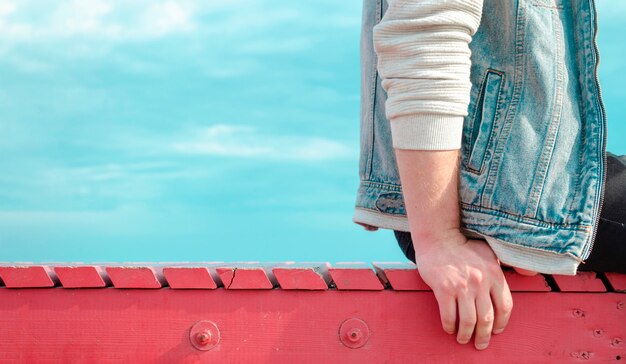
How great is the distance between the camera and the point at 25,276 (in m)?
2.26

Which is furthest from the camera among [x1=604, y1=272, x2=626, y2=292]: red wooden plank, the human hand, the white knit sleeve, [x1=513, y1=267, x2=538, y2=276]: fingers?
[x1=604, y1=272, x2=626, y2=292]: red wooden plank

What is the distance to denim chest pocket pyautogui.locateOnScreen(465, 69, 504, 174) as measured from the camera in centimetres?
213

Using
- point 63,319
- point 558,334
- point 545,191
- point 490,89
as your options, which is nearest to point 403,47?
point 490,89

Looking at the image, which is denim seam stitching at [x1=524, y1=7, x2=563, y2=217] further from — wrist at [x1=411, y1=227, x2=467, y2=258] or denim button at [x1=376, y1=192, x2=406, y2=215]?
denim button at [x1=376, y1=192, x2=406, y2=215]

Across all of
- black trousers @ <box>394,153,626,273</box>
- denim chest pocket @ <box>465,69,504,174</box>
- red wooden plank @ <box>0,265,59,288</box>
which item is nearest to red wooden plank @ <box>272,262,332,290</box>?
denim chest pocket @ <box>465,69,504,174</box>

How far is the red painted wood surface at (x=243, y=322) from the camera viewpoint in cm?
222

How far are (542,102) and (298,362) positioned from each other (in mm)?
1077

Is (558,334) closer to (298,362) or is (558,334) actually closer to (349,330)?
(349,330)

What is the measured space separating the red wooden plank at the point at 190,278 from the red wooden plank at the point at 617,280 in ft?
4.17

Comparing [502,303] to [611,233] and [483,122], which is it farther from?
[483,122]

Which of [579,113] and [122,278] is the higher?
[579,113]

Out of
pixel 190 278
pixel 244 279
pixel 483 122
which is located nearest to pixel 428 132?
pixel 483 122

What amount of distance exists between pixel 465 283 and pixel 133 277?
1.01 meters

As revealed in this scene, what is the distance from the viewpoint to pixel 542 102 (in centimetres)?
213
